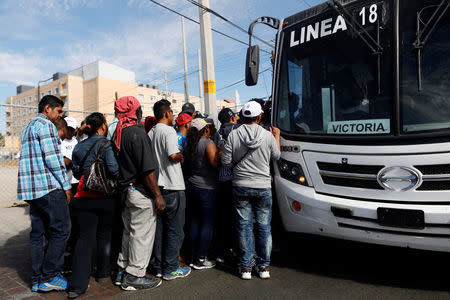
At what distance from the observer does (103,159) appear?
11.5 ft

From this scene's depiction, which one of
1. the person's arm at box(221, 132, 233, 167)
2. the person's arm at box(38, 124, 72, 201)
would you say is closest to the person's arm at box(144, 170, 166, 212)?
the person's arm at box(221, 132, 233, 167)

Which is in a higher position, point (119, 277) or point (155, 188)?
point (155, 188)

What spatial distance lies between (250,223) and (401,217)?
152 cm

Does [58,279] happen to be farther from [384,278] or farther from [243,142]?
[384,278]

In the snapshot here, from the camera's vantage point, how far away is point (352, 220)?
130 inches

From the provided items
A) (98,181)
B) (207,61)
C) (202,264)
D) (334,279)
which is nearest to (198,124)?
(98,181)

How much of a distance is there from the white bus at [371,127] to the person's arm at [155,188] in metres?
1.36

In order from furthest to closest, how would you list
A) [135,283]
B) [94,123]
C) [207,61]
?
[207,61] → [94,123] → [135,283]

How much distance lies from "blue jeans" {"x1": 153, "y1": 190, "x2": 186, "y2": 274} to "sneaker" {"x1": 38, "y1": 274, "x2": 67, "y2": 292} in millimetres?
1006

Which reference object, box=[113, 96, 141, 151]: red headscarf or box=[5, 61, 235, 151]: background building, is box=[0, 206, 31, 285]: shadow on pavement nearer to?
box=[113, 96, 141, 151]: red headscarf

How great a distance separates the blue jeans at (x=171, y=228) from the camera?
146 inches

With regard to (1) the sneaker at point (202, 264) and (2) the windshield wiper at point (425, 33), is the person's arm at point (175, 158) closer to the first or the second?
(1) the sneaker at point (202, 264)

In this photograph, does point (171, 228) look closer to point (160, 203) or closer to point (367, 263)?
point (160, 203)

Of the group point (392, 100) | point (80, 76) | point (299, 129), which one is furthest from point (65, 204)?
point (80, 76)
